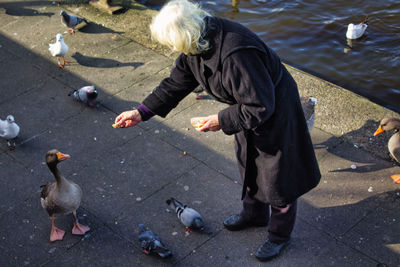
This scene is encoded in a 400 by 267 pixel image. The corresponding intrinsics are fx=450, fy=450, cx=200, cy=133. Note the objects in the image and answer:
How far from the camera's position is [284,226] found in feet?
12.1

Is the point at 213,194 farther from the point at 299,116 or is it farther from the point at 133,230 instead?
the point at 299,116

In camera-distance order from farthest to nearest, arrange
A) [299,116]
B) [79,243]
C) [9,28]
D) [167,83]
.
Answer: [9,28] < [79,243] < [167,83] < [299,116]

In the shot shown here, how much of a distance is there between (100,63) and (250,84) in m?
4.46

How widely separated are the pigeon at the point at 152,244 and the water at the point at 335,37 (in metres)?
4.71

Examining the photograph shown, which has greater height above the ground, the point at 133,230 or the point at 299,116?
the point at 299,116

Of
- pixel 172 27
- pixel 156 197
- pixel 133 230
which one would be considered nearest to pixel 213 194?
pixel 156 197

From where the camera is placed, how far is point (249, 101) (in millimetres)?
2816

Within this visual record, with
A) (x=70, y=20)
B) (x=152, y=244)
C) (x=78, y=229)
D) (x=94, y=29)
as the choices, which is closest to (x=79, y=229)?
(x=78, y=229)

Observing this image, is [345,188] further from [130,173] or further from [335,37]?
[335,37]

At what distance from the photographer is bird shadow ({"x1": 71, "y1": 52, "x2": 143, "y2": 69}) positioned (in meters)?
6.70

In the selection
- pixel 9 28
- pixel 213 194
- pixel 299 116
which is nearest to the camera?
pixel 299 116

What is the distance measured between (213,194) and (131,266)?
3.69 feet

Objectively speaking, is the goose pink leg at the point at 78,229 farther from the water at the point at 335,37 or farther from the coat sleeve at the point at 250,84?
the water at the point at 335,37

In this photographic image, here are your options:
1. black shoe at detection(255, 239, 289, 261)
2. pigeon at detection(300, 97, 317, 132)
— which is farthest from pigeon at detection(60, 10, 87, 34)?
black shoe at detection(255, 239, 289, 261)
